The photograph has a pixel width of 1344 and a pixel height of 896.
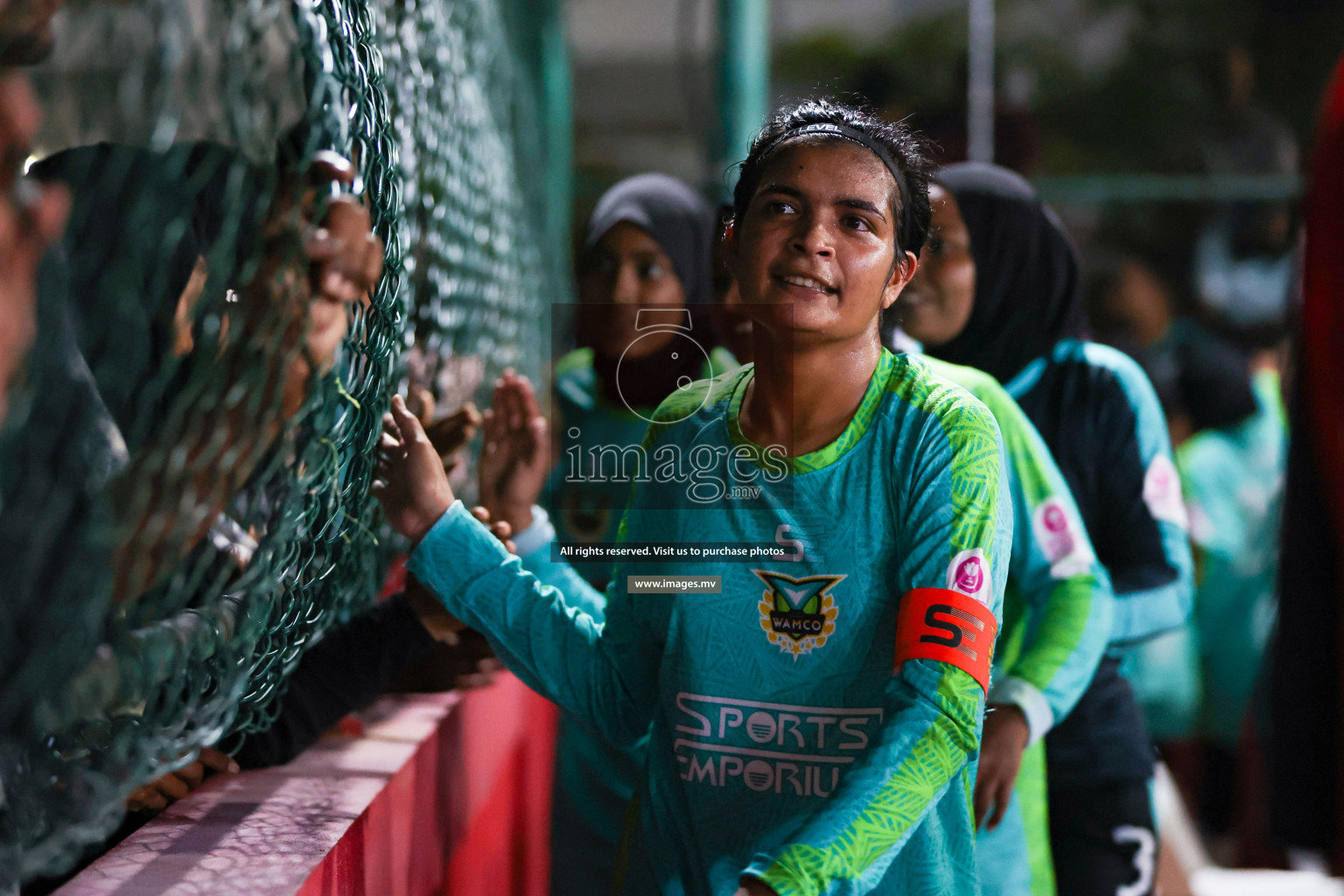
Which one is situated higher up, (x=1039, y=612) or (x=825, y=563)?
(x=825, y=563)

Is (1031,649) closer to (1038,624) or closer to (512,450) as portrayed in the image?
(1038,624)

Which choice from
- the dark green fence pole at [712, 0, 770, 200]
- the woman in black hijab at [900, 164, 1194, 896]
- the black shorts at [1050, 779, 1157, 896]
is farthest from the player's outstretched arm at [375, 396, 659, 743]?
the dark green fence pole at [712, 0, 770, 200]

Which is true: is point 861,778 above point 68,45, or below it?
below

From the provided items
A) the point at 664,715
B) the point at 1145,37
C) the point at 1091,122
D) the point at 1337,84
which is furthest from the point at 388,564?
the point at 1145,37

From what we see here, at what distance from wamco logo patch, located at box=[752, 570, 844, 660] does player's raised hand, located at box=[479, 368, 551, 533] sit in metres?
0.45

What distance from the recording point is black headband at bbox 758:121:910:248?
1.11 meters

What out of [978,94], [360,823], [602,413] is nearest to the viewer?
[360,823]

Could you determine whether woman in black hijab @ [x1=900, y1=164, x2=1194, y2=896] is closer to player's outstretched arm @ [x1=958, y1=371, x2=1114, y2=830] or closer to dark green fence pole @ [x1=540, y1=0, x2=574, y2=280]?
player's outstretched arm @ [x1=958, y1=371, x2=1114, y2=830]

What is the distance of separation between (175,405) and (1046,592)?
1.15 metres

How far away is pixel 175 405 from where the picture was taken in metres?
1.03

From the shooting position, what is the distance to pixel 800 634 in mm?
1123

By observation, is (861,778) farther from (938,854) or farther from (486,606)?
(486,606)

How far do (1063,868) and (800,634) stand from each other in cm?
106

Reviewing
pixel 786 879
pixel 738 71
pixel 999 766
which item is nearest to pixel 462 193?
pixel 999 766
